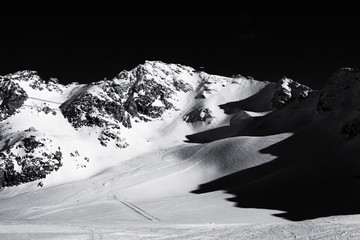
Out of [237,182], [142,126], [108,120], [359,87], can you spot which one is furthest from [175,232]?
[142,126]

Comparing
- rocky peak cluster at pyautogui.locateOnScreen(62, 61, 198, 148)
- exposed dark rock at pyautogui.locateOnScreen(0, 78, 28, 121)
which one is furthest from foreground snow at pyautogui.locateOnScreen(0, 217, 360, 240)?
exposed dark rock at pyautogui.locateOnScreen(0, 78, 28, 121)

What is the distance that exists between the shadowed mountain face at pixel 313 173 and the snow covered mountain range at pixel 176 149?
27 cm

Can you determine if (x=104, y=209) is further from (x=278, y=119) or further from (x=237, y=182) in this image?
(x=278, y=119)

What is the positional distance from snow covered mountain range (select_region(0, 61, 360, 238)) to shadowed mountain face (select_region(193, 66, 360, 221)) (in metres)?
0.27

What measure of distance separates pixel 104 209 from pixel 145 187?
1882cm

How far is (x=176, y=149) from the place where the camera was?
112 m

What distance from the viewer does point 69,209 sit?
197ft

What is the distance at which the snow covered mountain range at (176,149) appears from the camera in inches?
2296

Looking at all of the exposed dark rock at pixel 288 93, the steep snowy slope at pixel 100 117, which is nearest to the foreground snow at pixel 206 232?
the steep snowy slope at pixel 100 117

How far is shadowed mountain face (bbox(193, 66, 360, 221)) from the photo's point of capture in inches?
2040

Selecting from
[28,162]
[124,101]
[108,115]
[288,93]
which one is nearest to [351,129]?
[288,93]

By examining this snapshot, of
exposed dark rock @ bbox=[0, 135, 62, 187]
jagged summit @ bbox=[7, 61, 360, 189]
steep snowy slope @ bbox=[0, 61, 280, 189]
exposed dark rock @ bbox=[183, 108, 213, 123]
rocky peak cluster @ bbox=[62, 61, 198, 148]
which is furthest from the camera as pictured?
exposed dark rock @ bbox=[183, 108, 213, 123]

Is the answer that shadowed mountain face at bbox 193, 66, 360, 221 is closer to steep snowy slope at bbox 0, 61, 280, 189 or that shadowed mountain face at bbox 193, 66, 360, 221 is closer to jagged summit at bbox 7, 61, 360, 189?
jagged summit at bbox 7, 61, 360, 189

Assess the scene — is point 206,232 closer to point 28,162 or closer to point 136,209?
point 136,209
